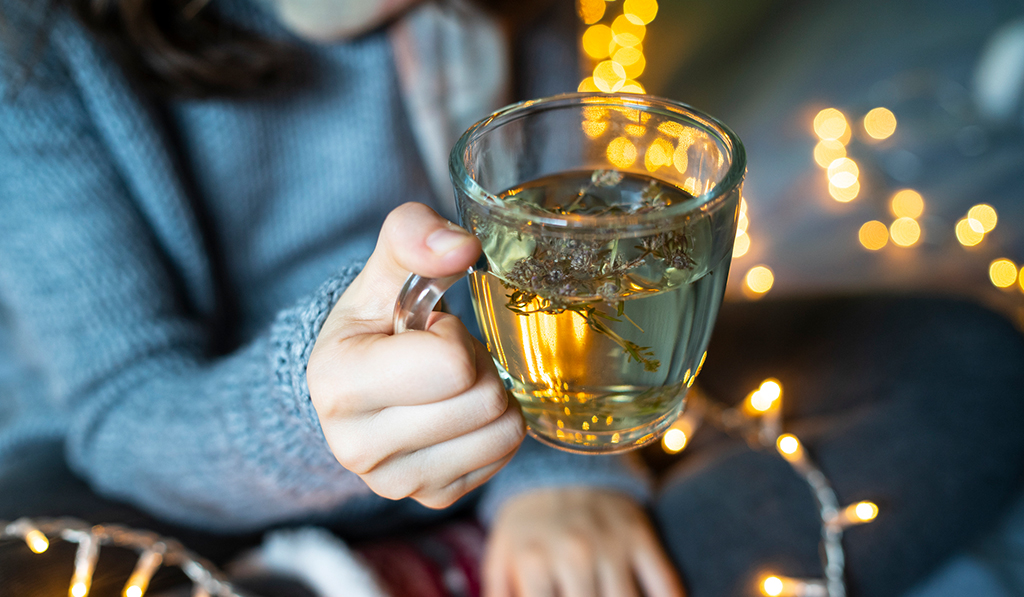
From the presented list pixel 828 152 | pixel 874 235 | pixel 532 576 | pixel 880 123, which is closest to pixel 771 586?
pixel 532 576

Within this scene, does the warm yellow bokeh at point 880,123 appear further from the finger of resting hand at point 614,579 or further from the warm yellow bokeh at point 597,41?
the finger of resting hand at point 614,579

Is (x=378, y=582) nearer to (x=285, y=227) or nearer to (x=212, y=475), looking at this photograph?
(x=212, y=475)

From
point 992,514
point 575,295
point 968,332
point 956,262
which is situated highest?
point 575,295

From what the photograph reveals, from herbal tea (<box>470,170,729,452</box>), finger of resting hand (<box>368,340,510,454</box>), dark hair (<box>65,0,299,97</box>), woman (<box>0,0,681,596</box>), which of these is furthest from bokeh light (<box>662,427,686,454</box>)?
dark hair (<box>65,0,299,97</box>)

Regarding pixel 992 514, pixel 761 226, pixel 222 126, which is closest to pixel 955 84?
pixel 761 226

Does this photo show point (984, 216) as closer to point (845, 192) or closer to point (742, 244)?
point (845, 192)

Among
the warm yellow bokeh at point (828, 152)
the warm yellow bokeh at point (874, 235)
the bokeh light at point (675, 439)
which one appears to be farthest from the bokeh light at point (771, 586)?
the warm yellow bokeh at point (828, 152)

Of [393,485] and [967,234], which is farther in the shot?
[967,234]
